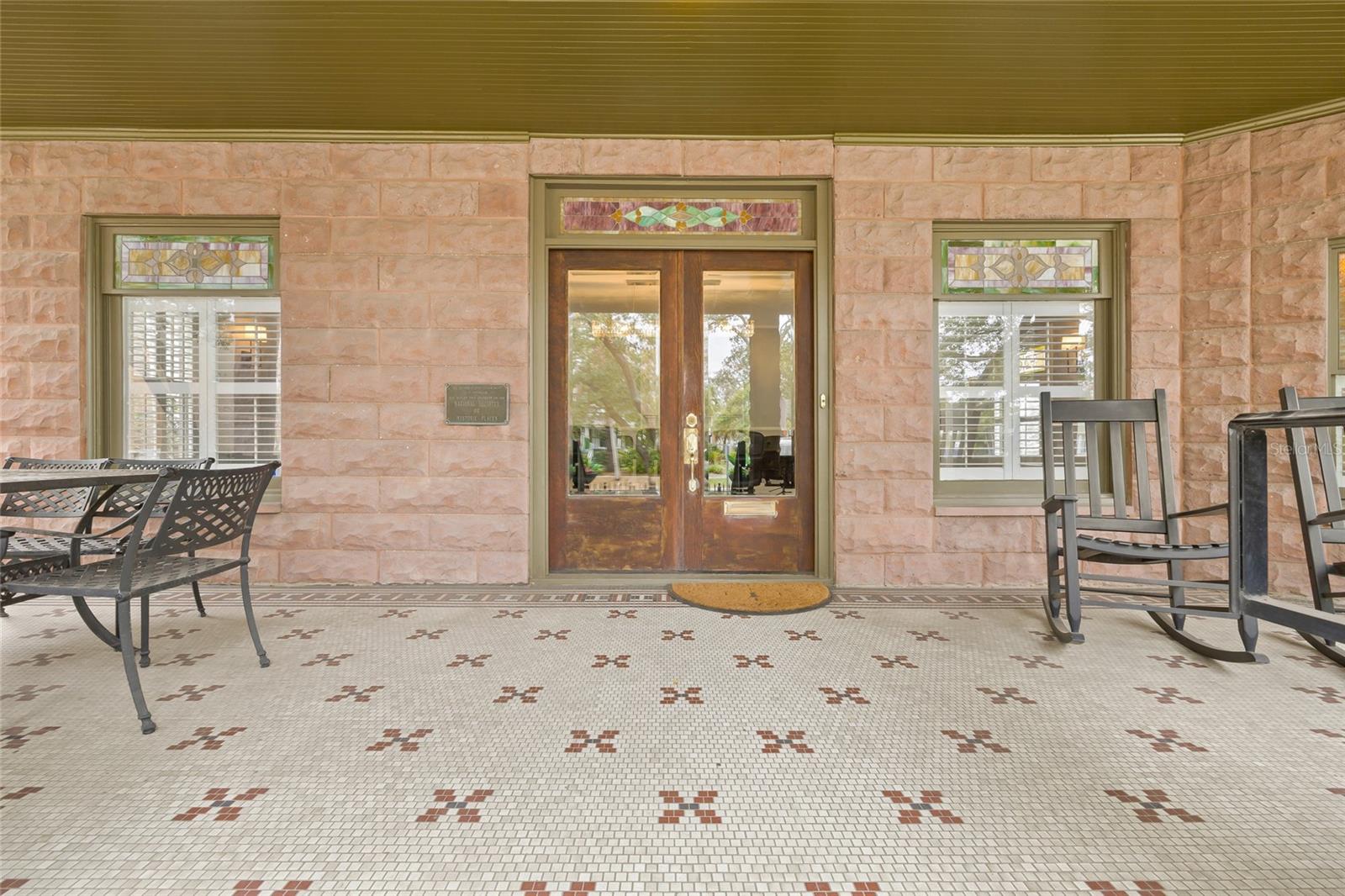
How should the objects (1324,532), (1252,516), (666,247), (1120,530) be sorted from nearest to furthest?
(1252,516)
(1324,532)
(1120,530)
(666,247)

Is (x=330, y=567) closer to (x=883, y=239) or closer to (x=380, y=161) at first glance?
(x=380, y=161)

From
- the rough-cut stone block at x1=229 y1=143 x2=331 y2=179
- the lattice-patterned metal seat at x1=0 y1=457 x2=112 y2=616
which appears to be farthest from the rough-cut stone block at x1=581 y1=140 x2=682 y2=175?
the lattice-patterned metal seat at x1=0 y1=457 x2=112 y2=616

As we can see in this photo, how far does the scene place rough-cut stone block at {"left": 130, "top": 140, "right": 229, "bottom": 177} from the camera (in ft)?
12.0

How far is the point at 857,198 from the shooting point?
3676 millimetres

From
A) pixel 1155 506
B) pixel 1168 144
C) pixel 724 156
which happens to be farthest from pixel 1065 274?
pixel 724 156

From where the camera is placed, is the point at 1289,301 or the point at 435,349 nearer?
the point at 1289,301

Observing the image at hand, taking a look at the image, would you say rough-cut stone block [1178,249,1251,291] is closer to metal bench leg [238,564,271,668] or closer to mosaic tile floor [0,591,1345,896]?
mosaic tile floor [0,591,1345,896]

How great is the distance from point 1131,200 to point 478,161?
13.2 ft

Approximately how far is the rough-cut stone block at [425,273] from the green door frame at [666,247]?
40 cm

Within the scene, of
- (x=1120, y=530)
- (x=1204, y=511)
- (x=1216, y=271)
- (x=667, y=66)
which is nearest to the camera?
(x=1204, y=511)

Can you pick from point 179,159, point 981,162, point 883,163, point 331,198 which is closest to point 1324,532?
point 981,162

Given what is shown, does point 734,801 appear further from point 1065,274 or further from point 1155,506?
point 1065,274

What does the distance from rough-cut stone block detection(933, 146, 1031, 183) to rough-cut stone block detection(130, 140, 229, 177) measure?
4396 millimetres

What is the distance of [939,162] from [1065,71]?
0.75 metres
